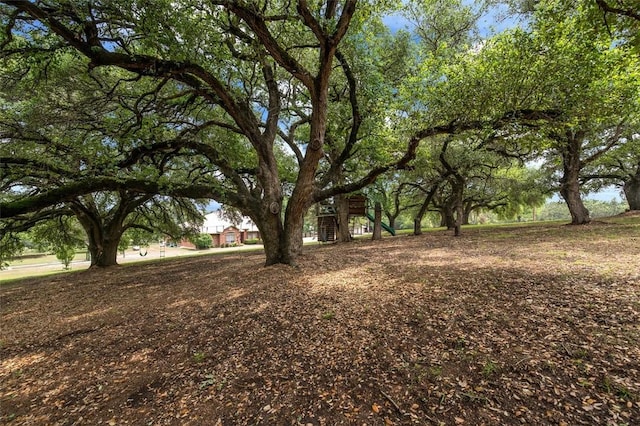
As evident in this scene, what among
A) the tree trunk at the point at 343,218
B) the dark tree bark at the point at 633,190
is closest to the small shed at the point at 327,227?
the tree trunk at the point at 343,218

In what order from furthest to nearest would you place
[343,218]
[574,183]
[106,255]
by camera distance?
[343,218] → [106,255] → [574,183]

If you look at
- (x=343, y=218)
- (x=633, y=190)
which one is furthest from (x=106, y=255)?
(x=633, y=190)

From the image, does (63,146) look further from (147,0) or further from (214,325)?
(214,325)

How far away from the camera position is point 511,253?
7902mm

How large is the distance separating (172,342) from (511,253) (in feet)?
27.5

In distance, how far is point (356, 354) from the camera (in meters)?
3.40

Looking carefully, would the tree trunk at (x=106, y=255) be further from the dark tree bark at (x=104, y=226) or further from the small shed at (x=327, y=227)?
the small shed at (x=327, y=227)

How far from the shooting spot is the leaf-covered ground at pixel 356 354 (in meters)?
2.55

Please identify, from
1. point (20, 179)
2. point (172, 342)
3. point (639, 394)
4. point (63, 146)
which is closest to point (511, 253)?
point (639, 394)

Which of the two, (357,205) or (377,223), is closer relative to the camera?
(357,205)

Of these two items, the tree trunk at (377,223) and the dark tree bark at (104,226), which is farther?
the tree trunk at (377,223)

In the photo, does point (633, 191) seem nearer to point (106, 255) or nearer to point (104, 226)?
point (106, 255)

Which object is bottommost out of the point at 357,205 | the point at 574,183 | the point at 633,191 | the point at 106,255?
the point at 106,255

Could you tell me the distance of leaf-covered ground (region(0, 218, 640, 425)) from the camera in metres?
2.55
